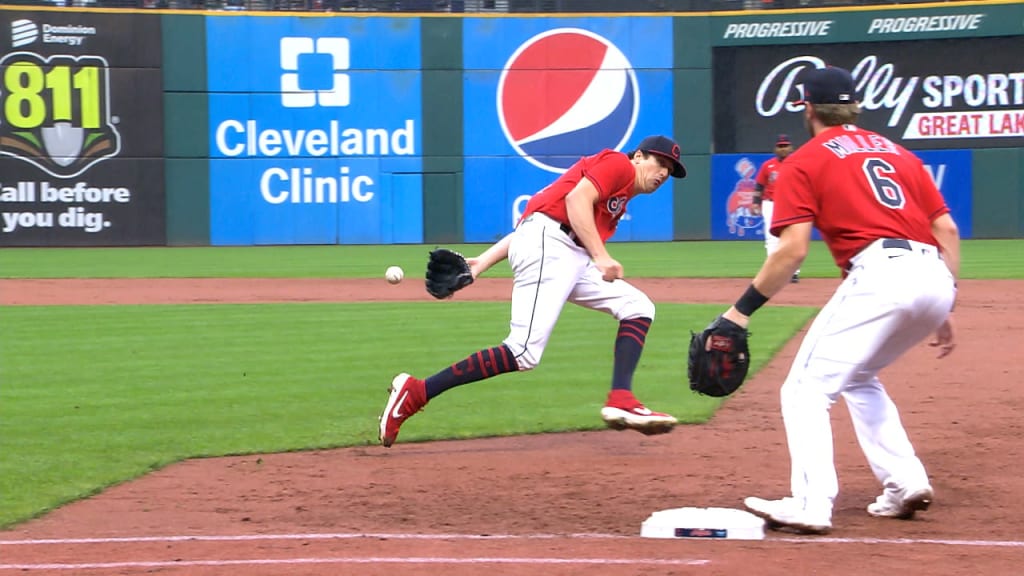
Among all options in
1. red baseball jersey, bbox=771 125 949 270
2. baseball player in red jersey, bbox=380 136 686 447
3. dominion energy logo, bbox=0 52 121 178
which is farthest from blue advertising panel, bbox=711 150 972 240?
red baseball jersey, bbox=771 125 949 270

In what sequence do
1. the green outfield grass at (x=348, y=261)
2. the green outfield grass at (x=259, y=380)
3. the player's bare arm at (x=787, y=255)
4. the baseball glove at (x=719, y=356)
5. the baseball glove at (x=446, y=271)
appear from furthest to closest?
the green outfield grass at (x=348, y=261) < the green outfield grass at (x=259, y=380) < the baseball glove at (x=446, y=271) < the baseball glove at (x=719, y=356) < the player's bare arm at (x=787, y=255)

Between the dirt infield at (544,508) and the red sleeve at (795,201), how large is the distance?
120 cm

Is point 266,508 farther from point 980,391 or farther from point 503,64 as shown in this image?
point 503,64

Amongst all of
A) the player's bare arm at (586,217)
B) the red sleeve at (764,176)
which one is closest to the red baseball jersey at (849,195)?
the player's bare arm at (586,217)

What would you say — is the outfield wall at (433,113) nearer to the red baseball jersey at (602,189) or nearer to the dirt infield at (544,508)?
the dirt infield at (544,508)

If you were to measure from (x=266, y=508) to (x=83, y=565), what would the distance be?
3.61ft

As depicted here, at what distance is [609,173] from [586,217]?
27 cm

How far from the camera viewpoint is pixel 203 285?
17.5 m

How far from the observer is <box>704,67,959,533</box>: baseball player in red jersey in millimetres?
4488

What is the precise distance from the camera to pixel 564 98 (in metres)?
27.9

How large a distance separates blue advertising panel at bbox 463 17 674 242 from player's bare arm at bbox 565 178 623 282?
854 inches

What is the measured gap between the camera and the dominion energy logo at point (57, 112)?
26.6 m

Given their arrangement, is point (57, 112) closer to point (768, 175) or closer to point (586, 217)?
point (768, 175)

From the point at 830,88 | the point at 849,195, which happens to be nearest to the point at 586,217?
the point at 830,88
